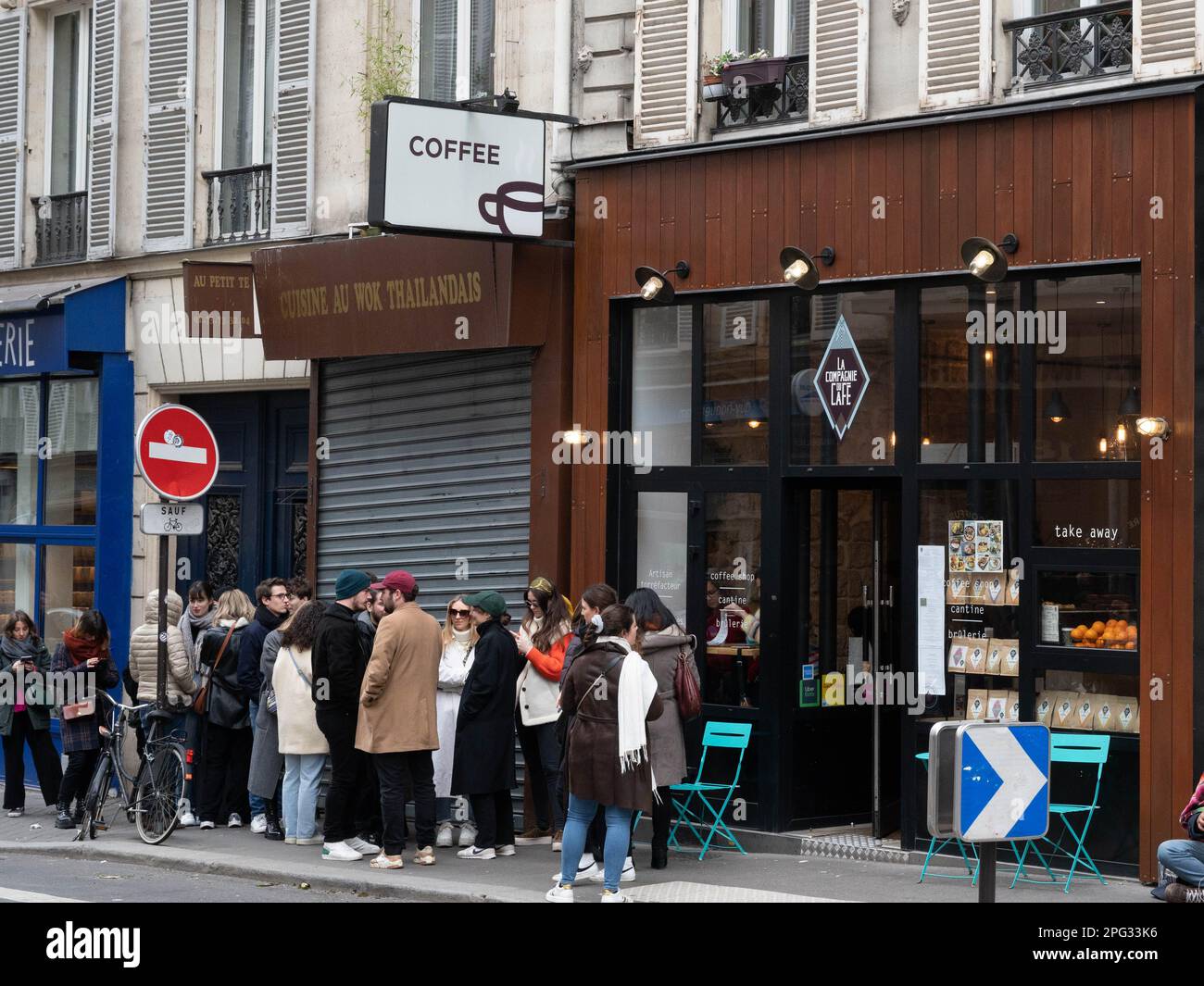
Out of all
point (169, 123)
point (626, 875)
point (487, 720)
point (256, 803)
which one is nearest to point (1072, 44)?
point (487, 720)

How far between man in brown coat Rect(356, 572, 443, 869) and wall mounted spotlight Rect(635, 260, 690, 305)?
8.90 feet

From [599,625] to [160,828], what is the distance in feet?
14.6

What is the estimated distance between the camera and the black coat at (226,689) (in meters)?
13.3

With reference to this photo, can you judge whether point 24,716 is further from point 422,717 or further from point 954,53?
point 954,53

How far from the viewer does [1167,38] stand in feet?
34.3

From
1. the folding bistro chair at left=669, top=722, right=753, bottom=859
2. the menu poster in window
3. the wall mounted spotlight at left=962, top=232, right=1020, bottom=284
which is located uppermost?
the wall mounted spotlight at left=962, top=232, right=1020, bottom=284

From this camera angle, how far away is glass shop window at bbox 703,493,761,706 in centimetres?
1239

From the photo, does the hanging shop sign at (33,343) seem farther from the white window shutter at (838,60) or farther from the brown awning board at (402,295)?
the white window shutter at (838,60)

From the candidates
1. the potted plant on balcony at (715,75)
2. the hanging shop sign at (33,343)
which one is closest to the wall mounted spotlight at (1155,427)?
the potted plant on balcony at (715,75)

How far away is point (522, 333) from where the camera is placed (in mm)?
13172

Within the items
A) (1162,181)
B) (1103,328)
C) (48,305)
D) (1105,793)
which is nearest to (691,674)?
A: (1105,793)

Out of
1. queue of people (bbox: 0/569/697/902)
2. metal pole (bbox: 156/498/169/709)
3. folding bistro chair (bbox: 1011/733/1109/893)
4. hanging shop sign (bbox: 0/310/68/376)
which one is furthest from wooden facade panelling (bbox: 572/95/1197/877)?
hanging shop sign (bbox: 0/310/68/376)

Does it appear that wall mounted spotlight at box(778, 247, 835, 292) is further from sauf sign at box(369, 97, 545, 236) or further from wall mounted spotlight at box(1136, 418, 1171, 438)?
wall mounted spotlight at box(1136, 418, 1171, 438)

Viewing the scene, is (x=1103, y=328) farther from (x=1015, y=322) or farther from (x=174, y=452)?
(x=174, y=452)
